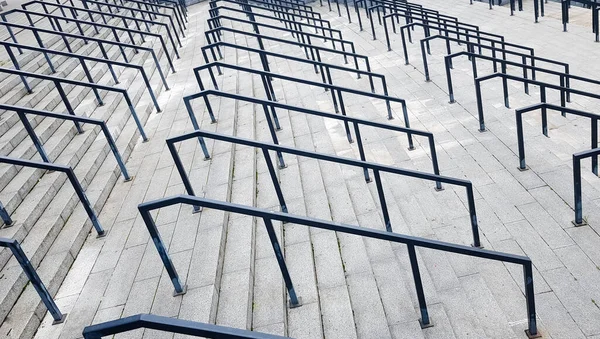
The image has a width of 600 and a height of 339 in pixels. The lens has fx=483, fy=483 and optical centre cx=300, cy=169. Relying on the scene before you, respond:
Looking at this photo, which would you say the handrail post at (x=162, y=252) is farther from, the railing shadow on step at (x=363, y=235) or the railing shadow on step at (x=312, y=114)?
the railing shadow on step at (x=312, y=114)

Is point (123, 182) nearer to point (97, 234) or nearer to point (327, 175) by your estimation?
point (97, 234)

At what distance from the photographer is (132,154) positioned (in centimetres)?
→ 668

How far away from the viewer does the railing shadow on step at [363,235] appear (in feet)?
10.1

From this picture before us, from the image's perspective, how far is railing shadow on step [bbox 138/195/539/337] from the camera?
3090mm

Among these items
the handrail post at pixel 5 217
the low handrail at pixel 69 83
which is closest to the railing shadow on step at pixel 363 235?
the handrail post at pixel 5 217

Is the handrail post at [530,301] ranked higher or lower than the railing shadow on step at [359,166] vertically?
lower

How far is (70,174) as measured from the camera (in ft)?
14.8

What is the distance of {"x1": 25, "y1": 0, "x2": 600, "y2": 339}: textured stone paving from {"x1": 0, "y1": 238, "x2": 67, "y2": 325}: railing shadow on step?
3.7 inches

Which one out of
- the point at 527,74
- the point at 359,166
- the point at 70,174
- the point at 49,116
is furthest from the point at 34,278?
the point at 527,74

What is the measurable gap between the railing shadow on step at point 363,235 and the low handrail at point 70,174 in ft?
4.59

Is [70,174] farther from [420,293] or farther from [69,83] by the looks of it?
[420,293]

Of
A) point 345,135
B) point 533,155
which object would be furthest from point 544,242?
point 345,135

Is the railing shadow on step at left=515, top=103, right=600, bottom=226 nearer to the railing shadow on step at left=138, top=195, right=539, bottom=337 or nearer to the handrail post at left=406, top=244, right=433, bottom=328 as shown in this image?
the railing shadow on step at left=138, top=195, right=539, bottom=337

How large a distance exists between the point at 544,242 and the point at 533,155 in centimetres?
181
